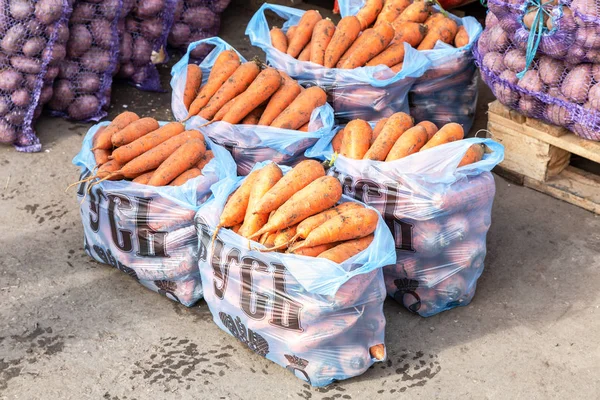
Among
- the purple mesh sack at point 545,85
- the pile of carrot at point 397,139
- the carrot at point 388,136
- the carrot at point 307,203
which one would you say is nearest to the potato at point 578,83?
the purple mesh sack at point 545,85

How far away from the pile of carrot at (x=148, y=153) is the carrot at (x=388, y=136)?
30.6 inches

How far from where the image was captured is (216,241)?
2951mm

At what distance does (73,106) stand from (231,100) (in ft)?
4.73

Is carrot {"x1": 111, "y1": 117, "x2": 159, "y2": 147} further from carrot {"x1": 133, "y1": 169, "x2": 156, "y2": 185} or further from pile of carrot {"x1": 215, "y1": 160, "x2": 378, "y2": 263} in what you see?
pile of carrot {"x1": 215, "y1": 160, "x2": 378, "y2": 263}

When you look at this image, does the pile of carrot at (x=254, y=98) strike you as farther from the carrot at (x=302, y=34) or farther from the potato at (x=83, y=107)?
the potato at (x=83, y=107)

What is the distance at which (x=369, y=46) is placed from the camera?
401 cm

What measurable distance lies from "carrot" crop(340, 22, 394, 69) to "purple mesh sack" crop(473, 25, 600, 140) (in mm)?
514

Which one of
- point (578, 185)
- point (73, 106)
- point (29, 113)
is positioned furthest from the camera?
point (73, 106)

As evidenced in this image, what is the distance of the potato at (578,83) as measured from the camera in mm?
3527

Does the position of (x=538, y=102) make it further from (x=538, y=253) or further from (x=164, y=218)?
(x=164, y=218)

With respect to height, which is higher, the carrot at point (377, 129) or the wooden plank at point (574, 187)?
the carrot at point (377, 129)

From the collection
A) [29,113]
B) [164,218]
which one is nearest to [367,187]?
[164,218]

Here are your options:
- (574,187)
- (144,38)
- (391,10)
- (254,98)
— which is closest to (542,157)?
(574,187)

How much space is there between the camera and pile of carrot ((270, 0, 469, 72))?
4.03 metres
